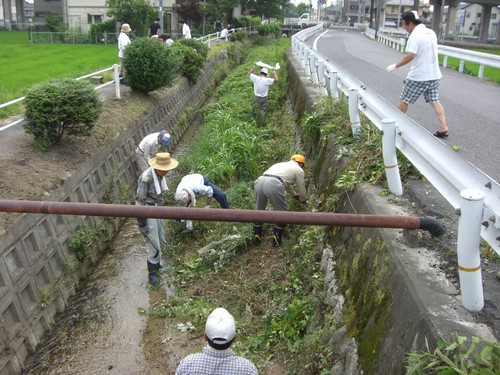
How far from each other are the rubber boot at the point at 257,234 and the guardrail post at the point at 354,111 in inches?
85.1

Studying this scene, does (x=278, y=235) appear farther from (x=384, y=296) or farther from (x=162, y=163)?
(x=384, y=296)

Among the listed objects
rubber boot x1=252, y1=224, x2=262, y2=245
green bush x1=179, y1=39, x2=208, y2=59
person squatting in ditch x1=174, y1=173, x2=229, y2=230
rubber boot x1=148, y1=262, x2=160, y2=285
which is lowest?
rubber boot x1=148, y1=262, x2=160, y2=285

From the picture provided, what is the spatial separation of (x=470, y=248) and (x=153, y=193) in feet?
16.1

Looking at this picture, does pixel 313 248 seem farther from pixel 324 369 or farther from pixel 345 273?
pixel 324 369

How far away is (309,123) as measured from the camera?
8.14 meters

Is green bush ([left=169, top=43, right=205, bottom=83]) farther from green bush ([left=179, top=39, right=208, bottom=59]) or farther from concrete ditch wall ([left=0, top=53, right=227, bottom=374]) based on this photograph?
concrete ditch wall ([left=0, top=53, right=227, bottom=374])

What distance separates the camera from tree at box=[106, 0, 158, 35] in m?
33.4

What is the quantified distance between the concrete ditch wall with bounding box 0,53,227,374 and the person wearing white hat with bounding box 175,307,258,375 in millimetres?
3203

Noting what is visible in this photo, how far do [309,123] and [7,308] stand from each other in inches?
201

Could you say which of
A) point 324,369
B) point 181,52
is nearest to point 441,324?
point 324,369

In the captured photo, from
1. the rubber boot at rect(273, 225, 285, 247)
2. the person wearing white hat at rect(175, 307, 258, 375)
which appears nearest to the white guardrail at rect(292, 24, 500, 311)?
the person wearing white hat at rect(175, 307, 258, 375)

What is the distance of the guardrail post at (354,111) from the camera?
6.13 m

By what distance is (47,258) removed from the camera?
6.66 metres

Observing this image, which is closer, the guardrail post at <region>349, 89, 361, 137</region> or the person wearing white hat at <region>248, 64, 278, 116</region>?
the guardrail post at <region>349, 89, 361, 137</region>
